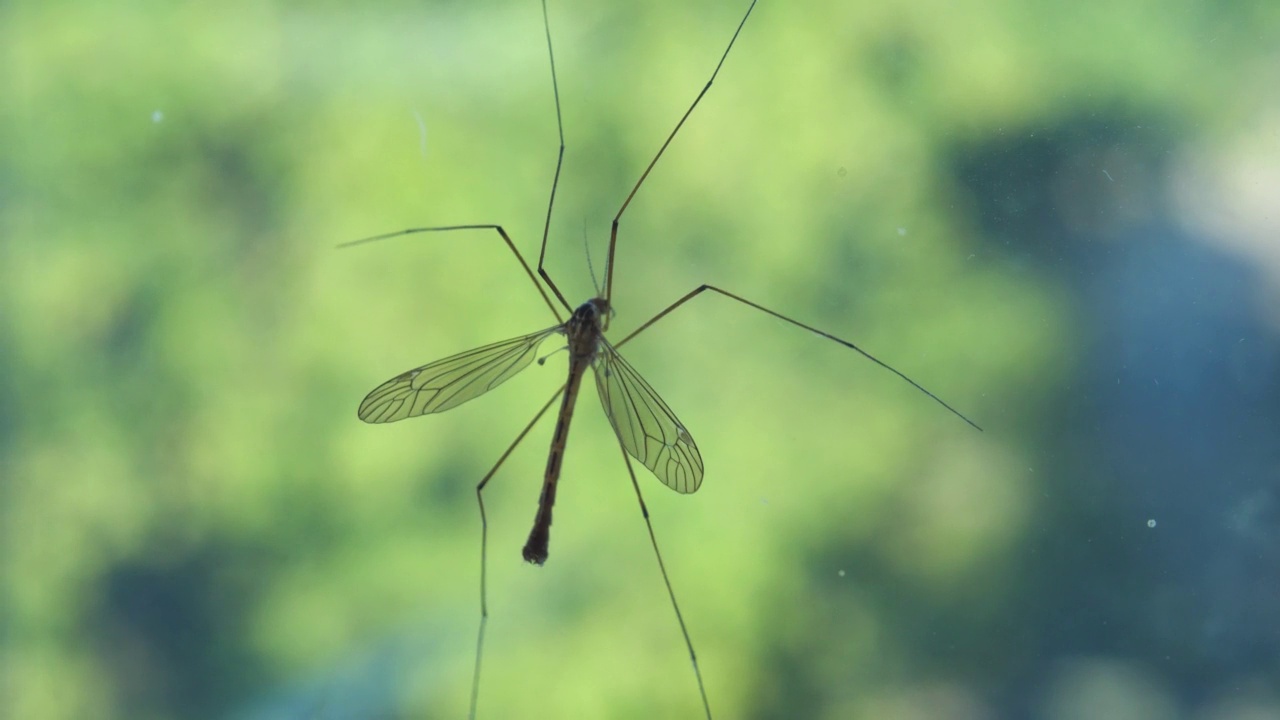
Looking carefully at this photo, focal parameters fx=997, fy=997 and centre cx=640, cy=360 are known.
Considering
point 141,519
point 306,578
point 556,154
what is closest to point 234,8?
point 556,154

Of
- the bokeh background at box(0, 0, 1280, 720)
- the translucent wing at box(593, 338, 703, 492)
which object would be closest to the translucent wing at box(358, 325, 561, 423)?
the translucent wing at box(593, 338, 703, 492)

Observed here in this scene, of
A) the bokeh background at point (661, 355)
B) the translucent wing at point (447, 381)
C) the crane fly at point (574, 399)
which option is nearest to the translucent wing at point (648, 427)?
the crane fly at point (574, 399)

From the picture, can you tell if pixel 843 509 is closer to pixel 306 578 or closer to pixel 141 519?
pixel 306 578

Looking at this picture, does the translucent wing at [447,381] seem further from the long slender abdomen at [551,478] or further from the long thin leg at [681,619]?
the long thin leg at [681,619]

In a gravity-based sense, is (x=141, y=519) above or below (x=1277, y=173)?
below

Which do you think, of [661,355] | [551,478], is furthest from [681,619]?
[661,355]

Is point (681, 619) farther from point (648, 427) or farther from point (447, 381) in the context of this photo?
point (447, 381)
